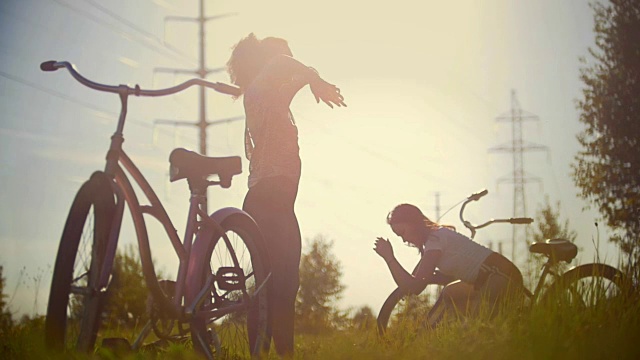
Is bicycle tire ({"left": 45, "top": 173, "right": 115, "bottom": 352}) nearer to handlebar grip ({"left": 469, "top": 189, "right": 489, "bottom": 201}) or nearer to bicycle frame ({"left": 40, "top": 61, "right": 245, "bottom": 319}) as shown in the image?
bicycle frame ({"left": 40, "top": 61, "right": 245, "bottom": 319})

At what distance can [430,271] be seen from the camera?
7254 mm

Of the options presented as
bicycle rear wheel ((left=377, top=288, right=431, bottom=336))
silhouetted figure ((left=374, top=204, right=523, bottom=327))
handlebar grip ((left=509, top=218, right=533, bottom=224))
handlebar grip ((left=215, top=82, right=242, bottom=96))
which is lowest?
bicycle rear wheel ((left=377, top=288, right=431, bottom=336))

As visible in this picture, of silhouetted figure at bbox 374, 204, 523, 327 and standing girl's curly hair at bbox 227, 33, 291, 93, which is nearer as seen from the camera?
standing girl's curly hair at bbox 227, 33, 291, 93

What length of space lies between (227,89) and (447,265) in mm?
2689

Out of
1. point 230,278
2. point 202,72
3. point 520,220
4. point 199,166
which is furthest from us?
point 202,72

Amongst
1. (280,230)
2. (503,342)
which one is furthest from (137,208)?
(503,342)

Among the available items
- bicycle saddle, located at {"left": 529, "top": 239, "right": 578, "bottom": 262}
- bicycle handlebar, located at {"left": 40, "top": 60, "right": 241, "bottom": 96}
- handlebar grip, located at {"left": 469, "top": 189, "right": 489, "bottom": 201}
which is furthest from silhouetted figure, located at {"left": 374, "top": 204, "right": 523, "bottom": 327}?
bicycle handlebar, located at {"left": 40, "top": 60, "right": 241, "bottom": 96}

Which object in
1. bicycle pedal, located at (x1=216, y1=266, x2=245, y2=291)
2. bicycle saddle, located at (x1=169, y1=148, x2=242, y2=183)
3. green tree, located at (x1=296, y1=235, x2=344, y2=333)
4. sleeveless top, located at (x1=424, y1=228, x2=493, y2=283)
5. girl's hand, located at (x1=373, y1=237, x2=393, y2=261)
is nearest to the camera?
bicycle saddle, located at (x1=169, y1=148, x2=242, y2=183)

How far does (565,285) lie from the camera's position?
244 inches

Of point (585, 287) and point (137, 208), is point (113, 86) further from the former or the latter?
point (585, 287)

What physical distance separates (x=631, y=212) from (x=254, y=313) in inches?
761

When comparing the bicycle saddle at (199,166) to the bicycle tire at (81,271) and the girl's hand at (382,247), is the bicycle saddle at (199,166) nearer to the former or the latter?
the bicycle tire at (81,271)

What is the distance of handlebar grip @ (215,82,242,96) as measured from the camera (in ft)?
17.7

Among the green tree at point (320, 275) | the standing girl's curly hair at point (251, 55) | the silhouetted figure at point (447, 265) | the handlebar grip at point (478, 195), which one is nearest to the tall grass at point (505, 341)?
the silhouetted figure at point (447, 265)
